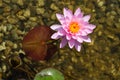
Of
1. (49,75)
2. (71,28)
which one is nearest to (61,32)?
(71,28)

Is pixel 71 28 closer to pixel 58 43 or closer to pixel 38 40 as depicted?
pixel 38 40

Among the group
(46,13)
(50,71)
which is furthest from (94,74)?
(46,13)

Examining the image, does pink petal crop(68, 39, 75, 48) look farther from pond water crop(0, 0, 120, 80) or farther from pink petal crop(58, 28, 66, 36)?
pond water crop(0, 0, 120, 80)

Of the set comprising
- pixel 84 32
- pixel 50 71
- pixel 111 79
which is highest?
pixel 84 32

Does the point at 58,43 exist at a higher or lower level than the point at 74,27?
lower

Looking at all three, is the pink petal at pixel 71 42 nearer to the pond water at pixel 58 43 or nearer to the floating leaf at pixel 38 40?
the floating leaf at pixel 38 40

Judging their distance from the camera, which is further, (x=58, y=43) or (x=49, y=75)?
Result: (x=58, y=43)

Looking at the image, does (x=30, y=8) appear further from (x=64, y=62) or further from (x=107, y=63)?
(x=107, y=63)
